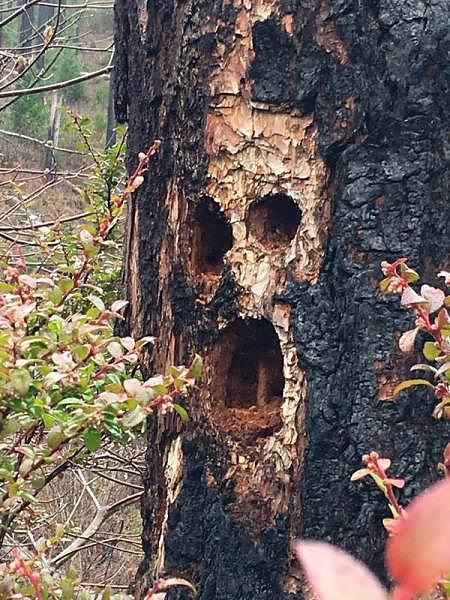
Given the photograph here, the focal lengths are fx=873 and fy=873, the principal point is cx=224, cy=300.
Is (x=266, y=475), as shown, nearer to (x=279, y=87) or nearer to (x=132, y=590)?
(x=132, y=590)

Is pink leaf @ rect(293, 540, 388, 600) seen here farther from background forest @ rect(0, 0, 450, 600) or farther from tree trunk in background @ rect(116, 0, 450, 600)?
tree trunk in background @ rect(116, 0, 450, 600)

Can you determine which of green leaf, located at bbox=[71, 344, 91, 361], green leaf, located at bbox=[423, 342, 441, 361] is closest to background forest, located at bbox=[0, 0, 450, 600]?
green leaf, located at bbox=[71, 344, 91, 361]

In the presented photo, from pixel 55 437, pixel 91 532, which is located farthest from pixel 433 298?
pixel 91 532

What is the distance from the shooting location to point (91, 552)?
5574mm

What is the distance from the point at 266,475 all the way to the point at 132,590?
0.61 meters

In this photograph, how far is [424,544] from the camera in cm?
26

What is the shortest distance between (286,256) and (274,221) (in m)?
0.12

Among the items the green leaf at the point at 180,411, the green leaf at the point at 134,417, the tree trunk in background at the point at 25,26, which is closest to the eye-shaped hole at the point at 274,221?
the green leaf at the point at 180,411

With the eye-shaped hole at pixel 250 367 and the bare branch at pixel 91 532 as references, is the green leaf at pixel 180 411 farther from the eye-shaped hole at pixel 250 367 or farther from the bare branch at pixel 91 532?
the bare branch at pixel 91 532

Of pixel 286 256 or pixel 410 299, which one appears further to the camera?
pixel 286 256

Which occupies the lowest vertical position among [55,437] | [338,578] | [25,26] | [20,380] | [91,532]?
[91,532]

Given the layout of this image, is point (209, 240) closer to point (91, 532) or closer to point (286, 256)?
point (286, 256)

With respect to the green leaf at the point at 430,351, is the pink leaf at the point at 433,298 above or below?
above

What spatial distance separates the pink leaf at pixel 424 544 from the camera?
26 cm
